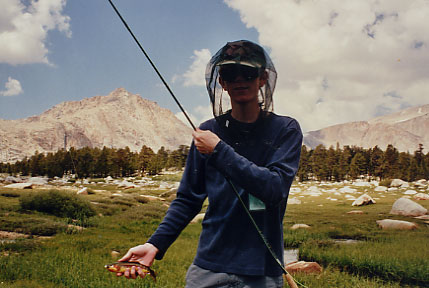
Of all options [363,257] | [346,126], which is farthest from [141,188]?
[346,126]

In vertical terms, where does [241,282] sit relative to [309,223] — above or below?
above

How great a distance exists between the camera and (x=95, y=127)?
43.7 meters

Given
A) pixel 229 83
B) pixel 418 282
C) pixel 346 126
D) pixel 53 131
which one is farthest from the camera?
pixel 346 126

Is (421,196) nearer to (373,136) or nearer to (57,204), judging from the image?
(57,204)

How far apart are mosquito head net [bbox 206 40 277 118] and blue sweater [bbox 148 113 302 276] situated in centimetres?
16

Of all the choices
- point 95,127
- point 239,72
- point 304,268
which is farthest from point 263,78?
point 95,127

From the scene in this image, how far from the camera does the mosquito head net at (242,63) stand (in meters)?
1.47

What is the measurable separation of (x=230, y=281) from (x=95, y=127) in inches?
1778

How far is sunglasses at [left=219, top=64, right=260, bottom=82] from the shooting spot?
4.75ft

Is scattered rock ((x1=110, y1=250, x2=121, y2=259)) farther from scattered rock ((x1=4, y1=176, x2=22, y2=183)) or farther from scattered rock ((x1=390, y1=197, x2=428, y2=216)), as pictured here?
scattered rock ((x1=4, y1=176, x2=22, y2=183))

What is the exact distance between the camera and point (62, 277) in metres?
6.26

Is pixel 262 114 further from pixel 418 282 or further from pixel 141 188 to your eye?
pixel 141 188

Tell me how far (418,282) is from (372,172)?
16928mm

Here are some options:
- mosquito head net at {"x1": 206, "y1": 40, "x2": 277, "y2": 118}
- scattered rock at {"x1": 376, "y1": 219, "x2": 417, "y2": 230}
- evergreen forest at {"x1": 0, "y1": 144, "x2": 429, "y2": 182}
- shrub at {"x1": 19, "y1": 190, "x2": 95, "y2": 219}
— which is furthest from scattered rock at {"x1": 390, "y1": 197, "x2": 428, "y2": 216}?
mosquito head net at {"x1": 206, "y1": 40, "x2": 277, "y2": 118}
